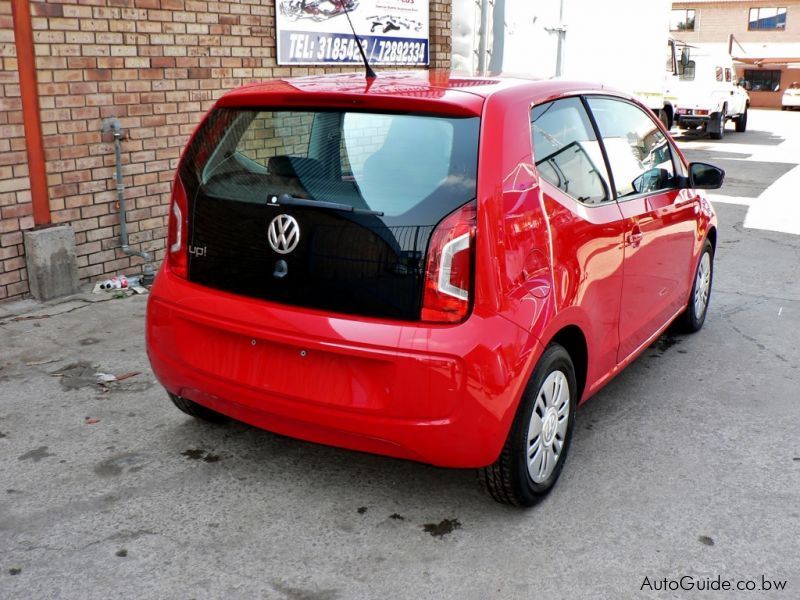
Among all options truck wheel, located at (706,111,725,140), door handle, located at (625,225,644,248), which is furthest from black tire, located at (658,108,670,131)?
door handle, located at (625,225,644,248)

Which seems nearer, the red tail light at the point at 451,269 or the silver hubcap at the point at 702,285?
the red tail light at the point at 451,269

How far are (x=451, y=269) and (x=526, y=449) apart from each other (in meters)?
0.80

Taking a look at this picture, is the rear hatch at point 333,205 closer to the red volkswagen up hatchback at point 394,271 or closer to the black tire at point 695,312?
the red volkswagen up hatchback at point 394,271

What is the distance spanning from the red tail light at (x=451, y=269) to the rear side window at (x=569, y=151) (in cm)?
55

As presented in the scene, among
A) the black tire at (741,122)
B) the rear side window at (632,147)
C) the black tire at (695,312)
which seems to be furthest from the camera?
the black tire at (741,122)

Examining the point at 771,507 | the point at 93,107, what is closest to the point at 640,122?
the point at 771,507

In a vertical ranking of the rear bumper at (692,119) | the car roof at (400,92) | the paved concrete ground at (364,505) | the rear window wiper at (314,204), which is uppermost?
the car roof at (400,92)

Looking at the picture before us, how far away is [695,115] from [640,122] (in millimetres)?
17894

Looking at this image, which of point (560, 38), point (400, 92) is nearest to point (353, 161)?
point (400, 92)

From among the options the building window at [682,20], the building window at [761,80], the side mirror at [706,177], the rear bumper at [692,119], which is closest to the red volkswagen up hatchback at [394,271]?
the side mirror at [706,177]

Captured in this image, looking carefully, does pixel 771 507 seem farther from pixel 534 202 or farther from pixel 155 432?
pixel 155 432

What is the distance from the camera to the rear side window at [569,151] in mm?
3559

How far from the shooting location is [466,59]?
10.9m

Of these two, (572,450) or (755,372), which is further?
(755,372)
